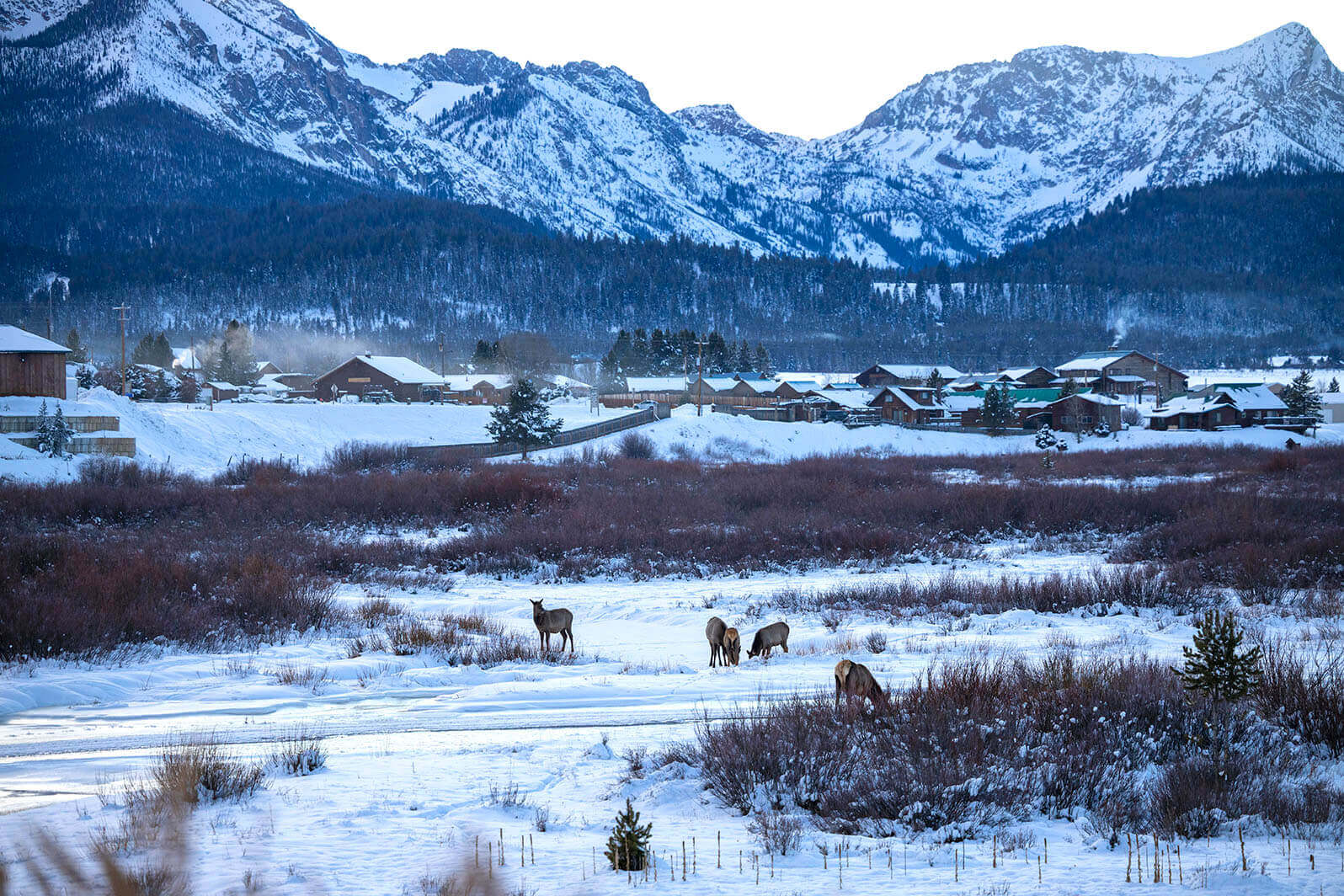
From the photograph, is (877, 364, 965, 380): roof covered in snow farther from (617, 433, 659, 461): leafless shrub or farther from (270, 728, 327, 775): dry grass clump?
(270, 728, 327, 775): dry grass clump

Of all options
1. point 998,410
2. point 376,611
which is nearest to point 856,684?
point 376,611

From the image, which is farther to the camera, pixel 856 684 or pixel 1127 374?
pixel 1127 374

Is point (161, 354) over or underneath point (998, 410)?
over

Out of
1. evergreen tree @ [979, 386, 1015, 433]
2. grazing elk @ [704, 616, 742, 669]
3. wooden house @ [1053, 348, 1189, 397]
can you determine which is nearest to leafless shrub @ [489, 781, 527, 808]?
grazing elk @ [704, 616, 742, 669]

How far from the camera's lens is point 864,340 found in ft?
617

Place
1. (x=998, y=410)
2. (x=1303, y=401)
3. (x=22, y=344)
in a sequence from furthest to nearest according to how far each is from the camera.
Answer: (x=1303, y=401)
(x=998, y=410)
(x=22, y=344)

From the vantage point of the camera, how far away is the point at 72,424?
45219mm

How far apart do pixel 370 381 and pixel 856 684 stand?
86760mm

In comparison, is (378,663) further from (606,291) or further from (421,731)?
(606,291)

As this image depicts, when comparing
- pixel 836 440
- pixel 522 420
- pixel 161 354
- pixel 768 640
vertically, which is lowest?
pixel 768 640

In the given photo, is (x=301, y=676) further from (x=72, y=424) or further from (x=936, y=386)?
(x=936, y=386)

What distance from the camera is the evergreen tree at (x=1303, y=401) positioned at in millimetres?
81062

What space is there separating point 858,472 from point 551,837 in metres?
41.1

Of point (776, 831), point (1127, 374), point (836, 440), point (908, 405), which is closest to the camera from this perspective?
point (776, 831)
